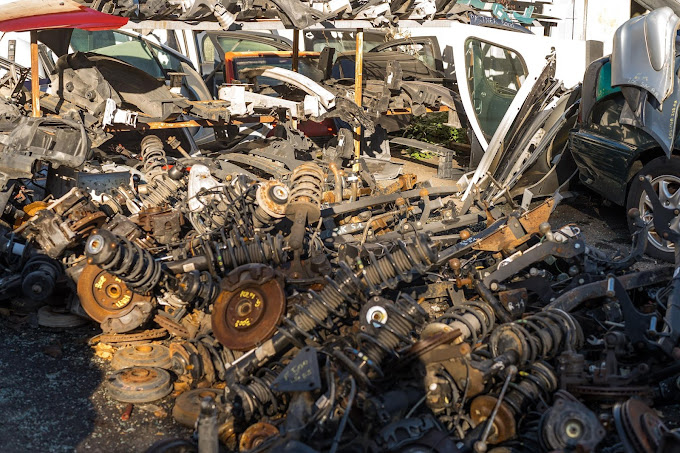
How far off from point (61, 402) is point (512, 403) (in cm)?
283

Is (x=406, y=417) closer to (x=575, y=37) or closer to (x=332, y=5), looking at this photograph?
(x=332, y=5)

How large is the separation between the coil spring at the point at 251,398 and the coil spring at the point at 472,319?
1.19 m

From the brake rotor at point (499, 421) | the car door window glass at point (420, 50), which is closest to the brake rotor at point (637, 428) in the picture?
the brake rotor at point (499, 421)

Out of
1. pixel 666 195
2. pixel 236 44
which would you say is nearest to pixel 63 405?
pixel 666 195

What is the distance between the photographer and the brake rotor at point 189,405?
4.10 metres

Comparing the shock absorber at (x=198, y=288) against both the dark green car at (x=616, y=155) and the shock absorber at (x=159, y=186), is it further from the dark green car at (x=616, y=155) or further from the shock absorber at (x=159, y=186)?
the dark green car at (x=616, y=155)

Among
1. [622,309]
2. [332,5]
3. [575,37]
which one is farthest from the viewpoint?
[575,37]

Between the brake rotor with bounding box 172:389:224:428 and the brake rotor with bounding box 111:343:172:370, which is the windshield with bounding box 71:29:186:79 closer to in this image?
the brake rotor with bounding box 111:343:172:370

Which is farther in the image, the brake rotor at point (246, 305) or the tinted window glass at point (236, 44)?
the tinted window glass at point (236, 44)

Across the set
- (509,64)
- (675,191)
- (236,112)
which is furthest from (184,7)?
(675,191)

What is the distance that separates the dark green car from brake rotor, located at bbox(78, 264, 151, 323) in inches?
190

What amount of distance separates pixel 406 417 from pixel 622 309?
5.80 ft

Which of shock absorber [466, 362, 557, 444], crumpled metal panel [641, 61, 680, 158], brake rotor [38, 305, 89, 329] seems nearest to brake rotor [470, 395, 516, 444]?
shock absorber [466, 362, 557, 444]

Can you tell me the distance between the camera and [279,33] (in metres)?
14.7
